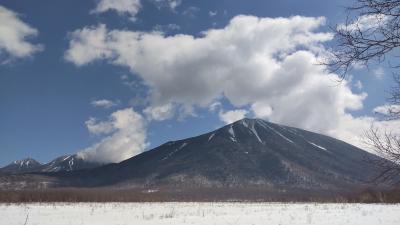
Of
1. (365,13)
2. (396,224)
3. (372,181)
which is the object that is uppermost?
(365,13)

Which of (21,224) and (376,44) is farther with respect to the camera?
(21,224)

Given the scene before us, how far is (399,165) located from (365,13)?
2016 mm

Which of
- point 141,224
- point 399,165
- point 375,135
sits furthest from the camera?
point 141,224

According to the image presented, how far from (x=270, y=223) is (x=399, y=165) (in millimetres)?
17328

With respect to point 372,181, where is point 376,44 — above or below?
above

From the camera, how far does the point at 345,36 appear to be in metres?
6.59

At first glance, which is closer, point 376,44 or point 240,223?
point 376,44

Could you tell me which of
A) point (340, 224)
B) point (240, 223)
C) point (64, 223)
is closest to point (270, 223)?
point (240, 223)

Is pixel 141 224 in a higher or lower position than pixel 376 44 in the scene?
lower

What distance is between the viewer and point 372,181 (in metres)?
6.54

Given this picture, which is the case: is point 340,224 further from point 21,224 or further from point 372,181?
point 372,181

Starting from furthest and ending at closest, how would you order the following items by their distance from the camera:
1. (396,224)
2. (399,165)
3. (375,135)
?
(396,224), (375,135), (399,165)

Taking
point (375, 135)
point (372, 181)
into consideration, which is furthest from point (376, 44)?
point (372, 181)

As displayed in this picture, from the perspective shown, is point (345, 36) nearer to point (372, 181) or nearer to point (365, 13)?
point (365, 13)
